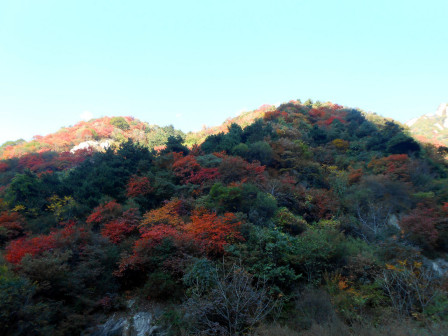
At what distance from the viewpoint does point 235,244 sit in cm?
986

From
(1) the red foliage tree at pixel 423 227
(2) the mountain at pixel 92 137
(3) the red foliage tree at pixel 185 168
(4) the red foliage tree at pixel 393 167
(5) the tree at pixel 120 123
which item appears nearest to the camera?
(1) the red foliage tree at pixel 423 227

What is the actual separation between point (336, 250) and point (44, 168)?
27.4 m

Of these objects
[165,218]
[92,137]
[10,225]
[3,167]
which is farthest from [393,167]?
[92,137]

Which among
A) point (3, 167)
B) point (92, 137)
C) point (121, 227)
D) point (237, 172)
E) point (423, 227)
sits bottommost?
point (423, 227)

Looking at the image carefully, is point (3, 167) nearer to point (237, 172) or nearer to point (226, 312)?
point (237, 172)

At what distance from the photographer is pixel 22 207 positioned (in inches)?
587

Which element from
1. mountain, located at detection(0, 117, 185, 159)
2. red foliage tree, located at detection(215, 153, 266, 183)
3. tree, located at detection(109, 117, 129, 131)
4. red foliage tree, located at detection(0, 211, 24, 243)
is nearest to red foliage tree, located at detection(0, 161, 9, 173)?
mountain, located at detection(0, 117, 185, 159)

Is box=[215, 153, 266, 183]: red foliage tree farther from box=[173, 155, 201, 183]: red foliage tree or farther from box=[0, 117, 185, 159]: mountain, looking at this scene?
→ box=[0, 117, 185, 159]: mountain

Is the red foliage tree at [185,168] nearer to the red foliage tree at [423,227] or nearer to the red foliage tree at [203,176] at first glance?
the red foliage tree at [203,176]

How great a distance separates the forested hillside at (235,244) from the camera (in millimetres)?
6625

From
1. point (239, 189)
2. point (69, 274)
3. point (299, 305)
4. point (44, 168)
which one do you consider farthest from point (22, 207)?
point (299, 305)

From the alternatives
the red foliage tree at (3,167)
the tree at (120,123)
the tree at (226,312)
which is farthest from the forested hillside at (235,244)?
the tree at (120,123)

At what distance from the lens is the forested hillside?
662 centimetres

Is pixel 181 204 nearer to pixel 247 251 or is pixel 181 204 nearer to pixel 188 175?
pixel 188 175
